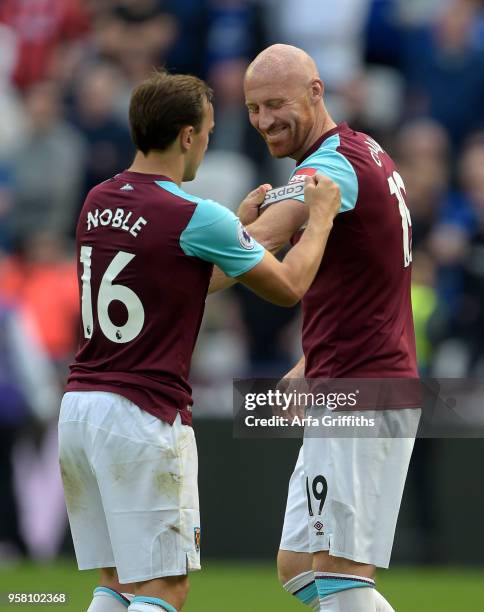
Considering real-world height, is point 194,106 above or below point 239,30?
below

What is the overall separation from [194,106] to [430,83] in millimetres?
7621

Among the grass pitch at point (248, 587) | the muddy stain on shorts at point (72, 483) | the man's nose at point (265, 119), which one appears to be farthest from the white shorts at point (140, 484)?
the grass pitch at point (248, 587)

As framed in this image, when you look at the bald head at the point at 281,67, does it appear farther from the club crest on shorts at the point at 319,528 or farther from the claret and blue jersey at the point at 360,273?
the club crest on shorts at the point at 319,528

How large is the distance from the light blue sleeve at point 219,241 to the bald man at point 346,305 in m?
0.29

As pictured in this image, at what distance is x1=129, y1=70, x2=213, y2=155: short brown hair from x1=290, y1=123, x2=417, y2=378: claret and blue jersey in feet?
1.70

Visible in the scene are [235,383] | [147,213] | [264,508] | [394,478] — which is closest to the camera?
[147,213]

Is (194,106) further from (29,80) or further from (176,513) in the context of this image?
(29,80)

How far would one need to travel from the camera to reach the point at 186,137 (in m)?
5.32

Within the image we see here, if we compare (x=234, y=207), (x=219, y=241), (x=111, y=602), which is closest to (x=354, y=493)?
(x=111, y=602)

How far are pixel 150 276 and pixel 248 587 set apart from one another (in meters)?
5.45

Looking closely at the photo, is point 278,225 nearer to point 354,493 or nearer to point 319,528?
point 354,493

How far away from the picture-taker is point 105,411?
5.21 meters

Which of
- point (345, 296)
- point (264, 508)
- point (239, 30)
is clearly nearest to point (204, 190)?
point (239, 30)

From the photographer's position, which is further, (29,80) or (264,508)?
(29,80)
